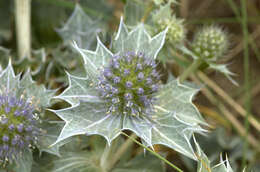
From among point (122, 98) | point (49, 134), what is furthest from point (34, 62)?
point (122, 98)

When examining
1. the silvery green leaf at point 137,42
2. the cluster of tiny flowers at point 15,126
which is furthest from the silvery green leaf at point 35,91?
the silvery green leaf at point 137,42

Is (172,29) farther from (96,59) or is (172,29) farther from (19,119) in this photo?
(19,119)

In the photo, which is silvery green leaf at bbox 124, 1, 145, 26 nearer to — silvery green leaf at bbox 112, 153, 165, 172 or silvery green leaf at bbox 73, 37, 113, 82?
silvery green leaf at bbox 73, 37, 113, 82

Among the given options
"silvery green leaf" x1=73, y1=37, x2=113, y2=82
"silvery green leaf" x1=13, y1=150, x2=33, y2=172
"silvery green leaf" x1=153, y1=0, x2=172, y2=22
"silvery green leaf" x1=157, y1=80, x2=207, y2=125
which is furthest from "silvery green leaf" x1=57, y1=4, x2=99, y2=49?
"silvery green leaf" x1=13, y1=150, x2=33, y2=172

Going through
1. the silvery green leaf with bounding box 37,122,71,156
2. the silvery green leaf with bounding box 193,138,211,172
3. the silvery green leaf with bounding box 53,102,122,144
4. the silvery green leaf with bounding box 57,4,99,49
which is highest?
the silvery green leaf with bounding box 57,4,99,49

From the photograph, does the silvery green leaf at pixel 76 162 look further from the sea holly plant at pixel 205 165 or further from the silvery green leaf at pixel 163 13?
the silvery green leaf at pixel 163 13

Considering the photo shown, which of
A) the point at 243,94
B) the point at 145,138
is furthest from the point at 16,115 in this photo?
the point at 243,94
